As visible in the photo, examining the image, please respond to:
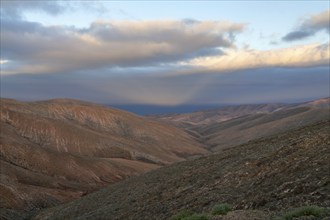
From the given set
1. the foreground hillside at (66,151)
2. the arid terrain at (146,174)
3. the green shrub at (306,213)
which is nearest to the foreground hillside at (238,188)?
the arid terrain at (146,174)

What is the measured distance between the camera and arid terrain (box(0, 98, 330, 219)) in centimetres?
2152

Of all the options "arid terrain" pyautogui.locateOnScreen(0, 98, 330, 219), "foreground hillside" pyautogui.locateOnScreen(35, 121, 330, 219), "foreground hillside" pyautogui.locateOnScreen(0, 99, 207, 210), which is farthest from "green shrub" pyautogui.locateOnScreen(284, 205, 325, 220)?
"foreground hillside" pyautogui.locateOnScreen(0, 99, 207, 210)

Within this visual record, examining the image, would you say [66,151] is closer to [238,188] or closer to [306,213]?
→ [238,188]

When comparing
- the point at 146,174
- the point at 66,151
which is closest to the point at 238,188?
the point at 146,174

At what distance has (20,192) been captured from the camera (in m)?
56.3

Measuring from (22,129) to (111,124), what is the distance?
57.4m

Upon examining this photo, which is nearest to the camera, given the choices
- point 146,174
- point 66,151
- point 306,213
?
point 306,213

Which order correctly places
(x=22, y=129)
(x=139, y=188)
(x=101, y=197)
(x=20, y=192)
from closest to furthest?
(x=139, y=188) → (x=101, y=197) → (x=20, y=192) → (x=22, y=129)

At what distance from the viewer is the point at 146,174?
49250 millimetres

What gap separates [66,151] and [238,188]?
266 ft

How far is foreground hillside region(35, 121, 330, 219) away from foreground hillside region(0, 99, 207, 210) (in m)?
22.8

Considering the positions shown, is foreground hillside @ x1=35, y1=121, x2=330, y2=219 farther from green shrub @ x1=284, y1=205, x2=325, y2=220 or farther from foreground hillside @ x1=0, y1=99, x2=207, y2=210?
foreground hillside @ x1=0, y1=99, x2=207, y2=210

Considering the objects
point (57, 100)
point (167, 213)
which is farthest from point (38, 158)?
point (57, 100)

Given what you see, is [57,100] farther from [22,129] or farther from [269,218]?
[269,218]
